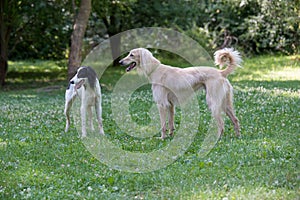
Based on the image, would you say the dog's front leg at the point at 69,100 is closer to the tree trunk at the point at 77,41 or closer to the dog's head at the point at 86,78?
the dog's head at the point at 86,78

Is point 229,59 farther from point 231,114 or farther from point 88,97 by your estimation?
point 88,97

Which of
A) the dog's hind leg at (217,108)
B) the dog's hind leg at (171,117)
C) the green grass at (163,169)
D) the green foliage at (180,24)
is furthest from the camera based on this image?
the green foliage at (180,24)

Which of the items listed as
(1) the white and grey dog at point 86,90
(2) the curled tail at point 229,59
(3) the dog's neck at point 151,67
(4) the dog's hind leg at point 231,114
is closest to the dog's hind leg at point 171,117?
(3) the dog's neck at point 151,67

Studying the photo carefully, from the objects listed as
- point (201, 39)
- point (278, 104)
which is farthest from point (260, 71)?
point (278, 104)

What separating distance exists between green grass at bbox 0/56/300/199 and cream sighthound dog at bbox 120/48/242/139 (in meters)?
0.51

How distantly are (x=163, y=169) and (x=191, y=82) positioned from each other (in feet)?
7.72

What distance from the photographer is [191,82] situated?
8.59m

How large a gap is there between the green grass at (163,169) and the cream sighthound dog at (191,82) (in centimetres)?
51

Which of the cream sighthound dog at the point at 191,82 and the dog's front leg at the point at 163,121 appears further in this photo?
the dog's front leg at the point at 163,121

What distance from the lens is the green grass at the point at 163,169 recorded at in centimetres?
576

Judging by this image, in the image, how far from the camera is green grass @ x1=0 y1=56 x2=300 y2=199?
5.76 m

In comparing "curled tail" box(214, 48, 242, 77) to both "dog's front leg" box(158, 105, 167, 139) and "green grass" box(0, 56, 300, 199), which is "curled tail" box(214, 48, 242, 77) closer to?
"green grass" box(0, 56, 300, 199)

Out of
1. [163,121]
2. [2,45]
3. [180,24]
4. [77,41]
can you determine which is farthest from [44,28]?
[163,121]

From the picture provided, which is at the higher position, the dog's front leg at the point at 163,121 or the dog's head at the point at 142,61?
the dog's head at the point at 142,61
